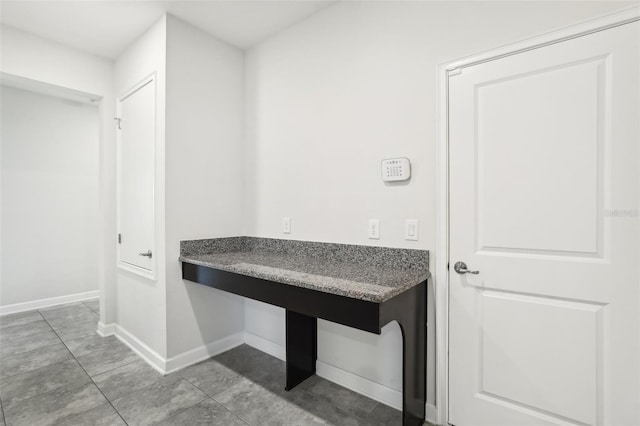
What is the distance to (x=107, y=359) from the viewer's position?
8.19 ft

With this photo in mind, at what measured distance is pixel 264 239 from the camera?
105 inches

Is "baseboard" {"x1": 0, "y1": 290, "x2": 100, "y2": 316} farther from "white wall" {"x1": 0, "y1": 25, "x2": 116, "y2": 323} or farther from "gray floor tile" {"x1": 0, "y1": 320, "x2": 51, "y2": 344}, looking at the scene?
"white wall" {"x1": 0, "y1": 25, "x2": 116, "y2": 323}

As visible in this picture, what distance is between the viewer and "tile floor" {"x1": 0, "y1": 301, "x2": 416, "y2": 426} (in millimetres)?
1790

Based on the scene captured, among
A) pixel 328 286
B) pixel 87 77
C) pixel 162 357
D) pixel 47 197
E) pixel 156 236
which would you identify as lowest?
pixel 162 357

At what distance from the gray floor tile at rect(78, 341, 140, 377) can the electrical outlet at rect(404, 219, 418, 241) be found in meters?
2.39

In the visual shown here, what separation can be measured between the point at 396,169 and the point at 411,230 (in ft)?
1.24

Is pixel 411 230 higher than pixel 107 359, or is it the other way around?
pixel 411 230

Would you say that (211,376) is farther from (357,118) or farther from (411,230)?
(357,118)

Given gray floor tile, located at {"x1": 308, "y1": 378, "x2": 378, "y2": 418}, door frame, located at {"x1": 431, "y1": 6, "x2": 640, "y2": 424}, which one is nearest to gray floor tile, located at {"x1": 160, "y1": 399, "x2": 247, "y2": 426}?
gray floor tile, located at {"x1": 308, "y1": 378, "x2": 378, "y2": 418}

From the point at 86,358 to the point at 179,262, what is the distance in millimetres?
1139

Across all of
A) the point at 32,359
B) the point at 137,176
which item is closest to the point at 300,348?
the point at 137,176

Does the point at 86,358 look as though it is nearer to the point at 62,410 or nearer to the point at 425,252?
the point at 62,410

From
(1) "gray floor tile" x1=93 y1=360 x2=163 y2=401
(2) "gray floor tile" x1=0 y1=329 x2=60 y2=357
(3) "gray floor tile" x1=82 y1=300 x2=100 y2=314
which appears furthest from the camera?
(3) "gray floor tile" x1=82 y1=300 x2=100 y2=314

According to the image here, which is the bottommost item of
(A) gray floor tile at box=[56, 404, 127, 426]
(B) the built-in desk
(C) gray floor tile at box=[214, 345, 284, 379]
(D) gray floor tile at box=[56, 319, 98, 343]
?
(C) gray floor tile at box=[214, 345, 284, 379]
